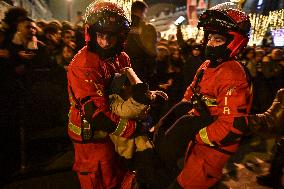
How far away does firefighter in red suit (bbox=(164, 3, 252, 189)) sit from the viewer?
2.56 metres

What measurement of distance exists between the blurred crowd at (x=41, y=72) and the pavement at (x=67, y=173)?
38cm

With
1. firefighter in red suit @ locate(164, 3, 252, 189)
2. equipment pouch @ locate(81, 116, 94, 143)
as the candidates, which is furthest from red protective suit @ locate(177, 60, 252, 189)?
equipment pouch @ locate(81, 116, 94, 143)

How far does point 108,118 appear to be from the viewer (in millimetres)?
2385

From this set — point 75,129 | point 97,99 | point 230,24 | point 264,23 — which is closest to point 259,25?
point 264,23

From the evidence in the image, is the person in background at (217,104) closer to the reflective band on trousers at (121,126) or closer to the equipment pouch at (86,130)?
the reflective band on trousers at (121,126)

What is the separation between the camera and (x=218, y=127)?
2615 mm

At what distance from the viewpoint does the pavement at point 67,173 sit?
481cm

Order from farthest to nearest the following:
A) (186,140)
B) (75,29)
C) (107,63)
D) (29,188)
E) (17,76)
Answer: (75,29) < (17,76) < (29,188) < (186,140) < (107,63)

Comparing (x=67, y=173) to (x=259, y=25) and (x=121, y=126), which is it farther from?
(x=259, y=25)

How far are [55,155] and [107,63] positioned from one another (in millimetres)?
3754

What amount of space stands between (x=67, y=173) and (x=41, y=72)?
193 centimetres

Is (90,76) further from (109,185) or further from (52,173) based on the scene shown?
(52,173)

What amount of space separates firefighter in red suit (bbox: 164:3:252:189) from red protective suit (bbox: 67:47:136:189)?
0.67 meters

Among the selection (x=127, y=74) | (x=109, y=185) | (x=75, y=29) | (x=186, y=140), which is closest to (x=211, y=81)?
(x=186, y=140)
